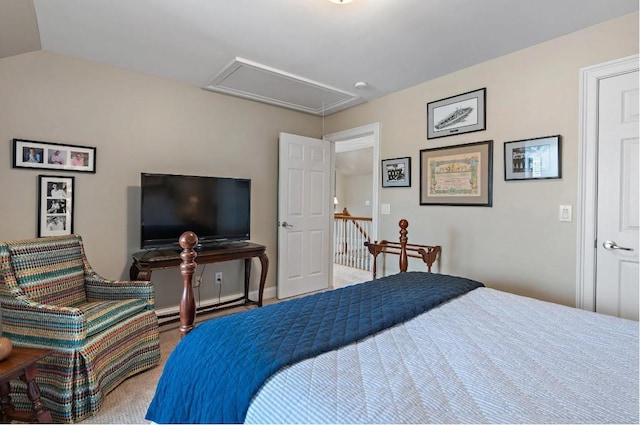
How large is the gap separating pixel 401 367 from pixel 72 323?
1765 mm

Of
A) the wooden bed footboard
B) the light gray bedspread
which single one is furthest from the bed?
the wooden bed footboard

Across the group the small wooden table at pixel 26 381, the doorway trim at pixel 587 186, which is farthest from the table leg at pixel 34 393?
the doorway trim at pixel 587 186

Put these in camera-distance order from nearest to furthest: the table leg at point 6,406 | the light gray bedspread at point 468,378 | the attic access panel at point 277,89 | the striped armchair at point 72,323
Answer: the light gray bedspread at point 468,378
the table leg at point 6,406
the striped armchair at point 72,323
the attic access panel at point 277,89

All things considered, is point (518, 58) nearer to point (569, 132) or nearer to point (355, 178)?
point (569, 132)

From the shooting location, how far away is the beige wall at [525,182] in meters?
2.35

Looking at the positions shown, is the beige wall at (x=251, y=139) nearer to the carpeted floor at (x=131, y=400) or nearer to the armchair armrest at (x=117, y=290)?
the armchair armrest at (x=117, y=290)

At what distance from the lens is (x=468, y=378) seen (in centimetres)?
92

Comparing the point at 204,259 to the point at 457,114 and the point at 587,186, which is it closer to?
the point at 457,114

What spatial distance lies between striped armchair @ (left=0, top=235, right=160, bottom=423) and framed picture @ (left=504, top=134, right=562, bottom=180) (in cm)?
296

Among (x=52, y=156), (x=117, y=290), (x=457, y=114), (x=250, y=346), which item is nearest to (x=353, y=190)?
(x=457, y=114)

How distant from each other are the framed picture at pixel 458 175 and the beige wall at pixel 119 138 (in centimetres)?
185

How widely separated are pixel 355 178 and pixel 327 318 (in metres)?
8.18

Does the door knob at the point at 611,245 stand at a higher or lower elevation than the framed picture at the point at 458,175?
lower

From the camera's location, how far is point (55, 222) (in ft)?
8.70
